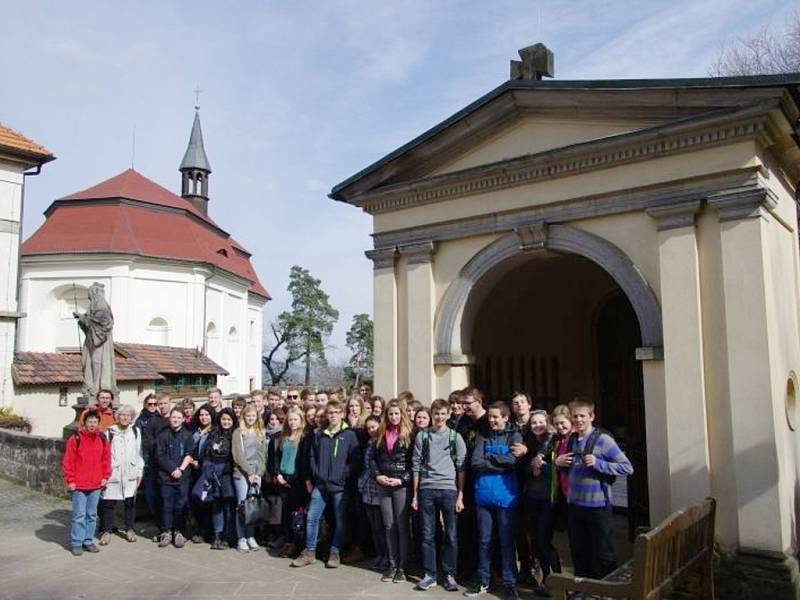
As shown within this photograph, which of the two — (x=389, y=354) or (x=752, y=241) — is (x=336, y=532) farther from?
(x=752, y=241)

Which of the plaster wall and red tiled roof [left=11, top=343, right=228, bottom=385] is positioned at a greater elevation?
red tiled roof [left=11, top=343, right=228, bottom=385]

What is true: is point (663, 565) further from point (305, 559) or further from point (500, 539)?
point (305, 559)

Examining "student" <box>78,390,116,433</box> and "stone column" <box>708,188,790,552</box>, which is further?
"student" <box>78,390,116,433</box>

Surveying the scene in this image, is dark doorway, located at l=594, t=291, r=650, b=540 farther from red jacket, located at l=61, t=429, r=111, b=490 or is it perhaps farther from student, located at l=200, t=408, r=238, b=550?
red jacket, located at l=61, t=429, r=111, b=490

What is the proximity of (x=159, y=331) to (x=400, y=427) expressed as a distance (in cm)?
2767

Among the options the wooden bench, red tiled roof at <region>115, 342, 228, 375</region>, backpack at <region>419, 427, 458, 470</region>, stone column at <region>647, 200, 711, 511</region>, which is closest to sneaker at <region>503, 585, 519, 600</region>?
backpack at <region>419, 427, 458, 470</region>

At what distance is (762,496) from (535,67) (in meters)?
5.34

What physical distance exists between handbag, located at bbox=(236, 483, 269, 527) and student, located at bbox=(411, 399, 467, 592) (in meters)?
1.98

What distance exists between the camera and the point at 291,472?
6988 millimetres

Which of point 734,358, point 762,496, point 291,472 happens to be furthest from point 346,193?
point 762,496

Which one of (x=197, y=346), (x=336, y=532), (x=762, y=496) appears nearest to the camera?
(x=762, y=496)

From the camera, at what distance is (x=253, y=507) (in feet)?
23.6

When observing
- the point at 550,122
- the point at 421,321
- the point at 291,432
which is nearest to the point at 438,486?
the point at 291,432

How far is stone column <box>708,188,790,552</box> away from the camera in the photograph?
5.96m
